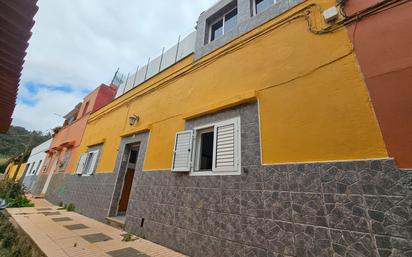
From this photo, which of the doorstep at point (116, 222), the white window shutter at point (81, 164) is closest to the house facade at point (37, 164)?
the white window shutter at point (81, 164)

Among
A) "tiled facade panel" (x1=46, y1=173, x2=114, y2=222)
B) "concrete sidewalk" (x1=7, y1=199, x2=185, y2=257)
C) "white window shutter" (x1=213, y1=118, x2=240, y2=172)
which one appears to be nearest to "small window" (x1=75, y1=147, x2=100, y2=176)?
"tiled facade panel" (x1=46, y1=173, x2=114, y2=222)

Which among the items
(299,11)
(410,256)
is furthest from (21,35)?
(410,256)

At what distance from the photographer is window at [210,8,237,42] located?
18.6ft

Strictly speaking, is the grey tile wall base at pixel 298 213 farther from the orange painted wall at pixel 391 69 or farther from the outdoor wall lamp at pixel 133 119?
the outdoor wall lamp at pixel 133 119

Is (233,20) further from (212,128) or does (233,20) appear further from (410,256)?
(410,256)

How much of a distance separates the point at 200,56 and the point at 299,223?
16.1 feet

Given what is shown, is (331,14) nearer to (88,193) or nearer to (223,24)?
(223,24)

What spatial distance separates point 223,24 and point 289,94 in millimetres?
3826

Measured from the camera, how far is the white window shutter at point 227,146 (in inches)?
145

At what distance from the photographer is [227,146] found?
12.8 feet

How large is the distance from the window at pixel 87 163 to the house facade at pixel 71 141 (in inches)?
49.2

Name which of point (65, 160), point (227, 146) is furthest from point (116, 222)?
point (65, 160)

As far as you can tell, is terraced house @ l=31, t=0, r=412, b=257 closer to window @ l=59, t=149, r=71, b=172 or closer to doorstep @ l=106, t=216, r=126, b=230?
doorstep @ l=106, t=216, r=126, b=230

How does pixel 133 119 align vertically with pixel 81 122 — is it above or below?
below
